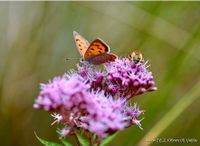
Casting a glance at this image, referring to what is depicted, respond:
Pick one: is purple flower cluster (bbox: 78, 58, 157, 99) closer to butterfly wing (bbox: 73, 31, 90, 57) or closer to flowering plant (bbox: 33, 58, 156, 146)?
flowering plant (bbox: 33, 58, 156, 146)

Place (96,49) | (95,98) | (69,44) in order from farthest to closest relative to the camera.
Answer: (69,44) < (96,49) < (95,98)

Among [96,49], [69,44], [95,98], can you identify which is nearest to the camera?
[95,98]

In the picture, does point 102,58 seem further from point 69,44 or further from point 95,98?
point 69,44


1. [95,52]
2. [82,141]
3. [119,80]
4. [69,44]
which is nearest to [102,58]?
[95,52]

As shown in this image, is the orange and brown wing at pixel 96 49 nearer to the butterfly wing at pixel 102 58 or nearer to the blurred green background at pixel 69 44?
the butterfly wing at pixel 102 58

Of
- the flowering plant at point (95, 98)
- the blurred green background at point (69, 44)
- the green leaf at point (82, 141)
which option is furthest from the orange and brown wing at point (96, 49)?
the blurred green background at point (69, 44)

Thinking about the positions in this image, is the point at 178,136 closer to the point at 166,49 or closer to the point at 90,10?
the point at 166,49
